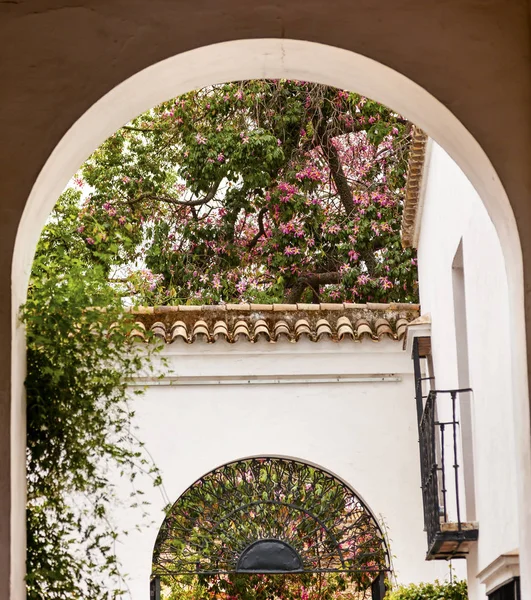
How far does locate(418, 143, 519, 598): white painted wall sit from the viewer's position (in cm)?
515

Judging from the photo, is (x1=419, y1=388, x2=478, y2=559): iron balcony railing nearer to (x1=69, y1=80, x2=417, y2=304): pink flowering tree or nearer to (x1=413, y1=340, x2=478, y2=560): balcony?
(x1=413, y1=340, x2=478, y2=560): balcony

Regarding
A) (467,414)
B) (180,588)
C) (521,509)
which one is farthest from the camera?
(180,588)

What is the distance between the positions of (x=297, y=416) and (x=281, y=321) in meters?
0.84

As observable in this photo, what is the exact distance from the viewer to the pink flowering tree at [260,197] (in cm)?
1366

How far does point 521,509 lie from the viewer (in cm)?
351

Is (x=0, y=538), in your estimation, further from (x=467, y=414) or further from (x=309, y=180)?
(x=309, y=180)

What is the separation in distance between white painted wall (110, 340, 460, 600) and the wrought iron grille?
182 millimetres

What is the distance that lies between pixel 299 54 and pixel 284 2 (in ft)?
0.72

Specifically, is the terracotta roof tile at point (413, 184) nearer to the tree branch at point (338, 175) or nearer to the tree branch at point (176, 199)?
the tree branch at point (338, 175)

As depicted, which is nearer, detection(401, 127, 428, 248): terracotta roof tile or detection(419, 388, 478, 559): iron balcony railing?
detection(419, 388, 478, 559): iron balcony railing

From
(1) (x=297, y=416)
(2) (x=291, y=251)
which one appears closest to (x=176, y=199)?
(2) (x=291, y=251)

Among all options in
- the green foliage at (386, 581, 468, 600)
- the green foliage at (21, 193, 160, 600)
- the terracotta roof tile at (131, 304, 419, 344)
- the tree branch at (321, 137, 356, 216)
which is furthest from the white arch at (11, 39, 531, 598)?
the tree branch at (321, 137, 356, 216)

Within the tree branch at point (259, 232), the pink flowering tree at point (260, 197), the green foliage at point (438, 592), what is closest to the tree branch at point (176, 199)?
the pink flowering tree at point (260, 197)

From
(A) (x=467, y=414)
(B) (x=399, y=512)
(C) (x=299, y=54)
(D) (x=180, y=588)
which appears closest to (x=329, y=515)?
(B) (x=399, y=512)
